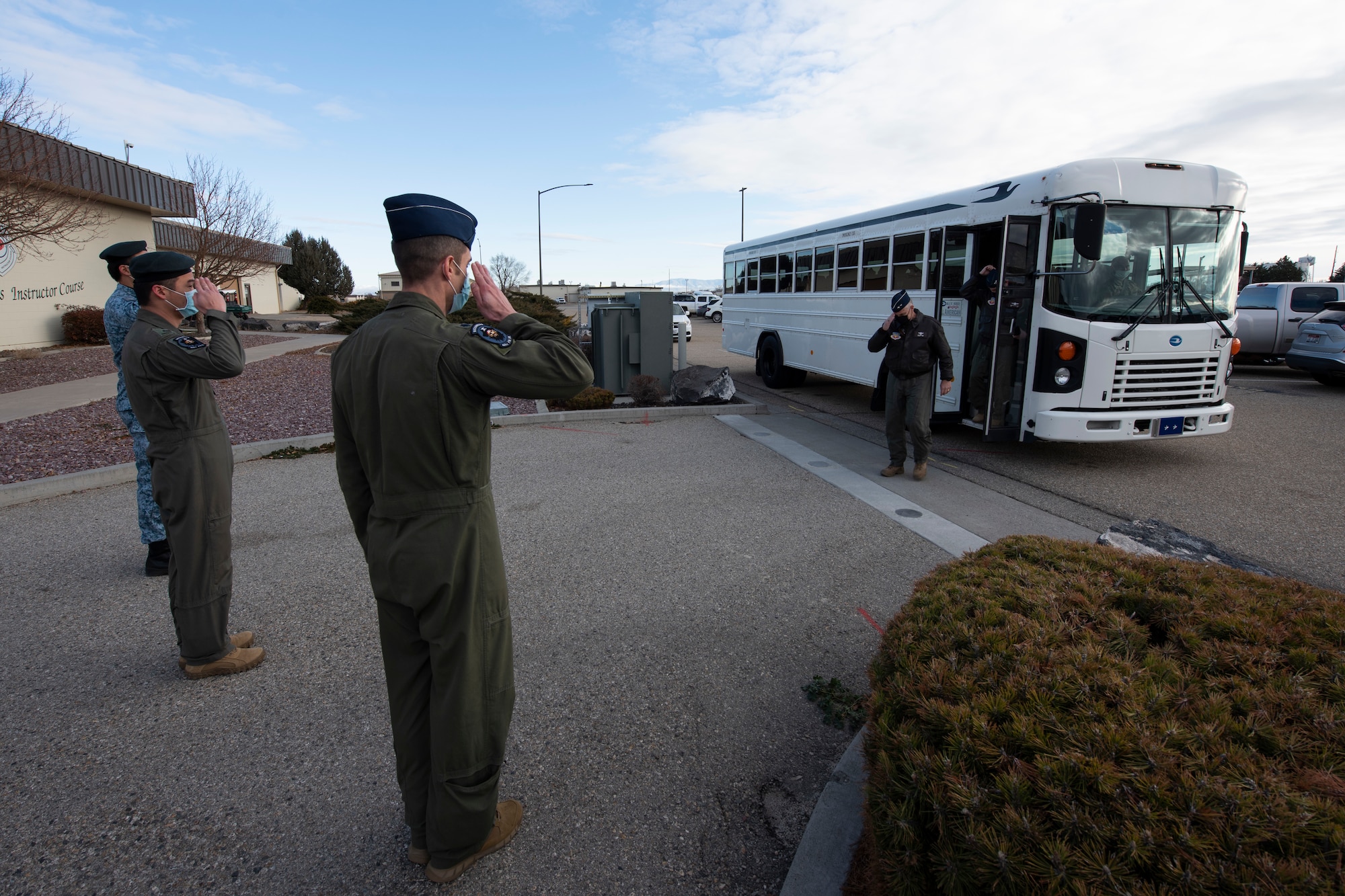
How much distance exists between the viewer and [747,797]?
2.71 meters

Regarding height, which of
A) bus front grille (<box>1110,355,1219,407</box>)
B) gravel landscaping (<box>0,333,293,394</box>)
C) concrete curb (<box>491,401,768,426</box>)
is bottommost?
concrete curb (<box>491,401,768,426</box>)

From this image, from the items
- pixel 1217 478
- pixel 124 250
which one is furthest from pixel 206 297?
pixel 1217 478

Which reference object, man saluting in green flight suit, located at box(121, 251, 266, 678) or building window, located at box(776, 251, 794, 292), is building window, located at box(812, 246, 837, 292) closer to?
building window, located at box(776, 251, 794, 292)

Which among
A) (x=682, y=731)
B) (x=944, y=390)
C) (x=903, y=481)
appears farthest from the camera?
(x=944, y=390)

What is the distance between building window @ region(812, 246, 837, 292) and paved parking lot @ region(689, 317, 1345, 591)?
211 cm

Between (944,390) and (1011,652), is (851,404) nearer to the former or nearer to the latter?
(944,390)

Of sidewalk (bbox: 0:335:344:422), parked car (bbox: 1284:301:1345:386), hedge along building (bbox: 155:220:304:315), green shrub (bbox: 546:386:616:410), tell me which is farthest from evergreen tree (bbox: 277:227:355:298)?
parked car (bbox: 1284:301:1345:386)

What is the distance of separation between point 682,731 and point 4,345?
949 inches

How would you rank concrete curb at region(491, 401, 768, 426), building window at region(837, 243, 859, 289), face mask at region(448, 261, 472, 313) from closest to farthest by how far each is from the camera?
1. face mask at region(448, 261, 472, 313)
2. concrete curb at region(491, 401, 768, 426)
3. building window at region(837, 243, 859, 289)

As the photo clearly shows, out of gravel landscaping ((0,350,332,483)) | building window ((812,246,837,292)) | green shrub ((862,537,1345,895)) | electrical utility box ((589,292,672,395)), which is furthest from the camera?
electrical utility box ((589,292,672,395))

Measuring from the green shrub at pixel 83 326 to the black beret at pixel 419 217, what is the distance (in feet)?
79.4

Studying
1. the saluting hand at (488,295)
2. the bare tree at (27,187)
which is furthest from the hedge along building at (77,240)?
the saluting hand at (488,295)

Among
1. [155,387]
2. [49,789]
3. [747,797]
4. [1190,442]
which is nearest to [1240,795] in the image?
[747,797]

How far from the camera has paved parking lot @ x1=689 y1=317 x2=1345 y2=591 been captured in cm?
553
